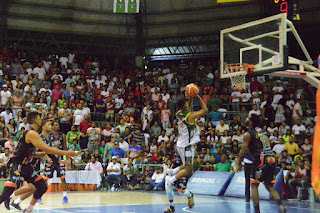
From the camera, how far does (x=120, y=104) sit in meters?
23.0

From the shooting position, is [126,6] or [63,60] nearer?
[126,6]

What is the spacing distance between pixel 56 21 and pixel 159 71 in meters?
7.47

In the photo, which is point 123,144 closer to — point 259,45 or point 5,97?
point 5,97

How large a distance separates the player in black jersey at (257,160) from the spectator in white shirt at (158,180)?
8.35 metres

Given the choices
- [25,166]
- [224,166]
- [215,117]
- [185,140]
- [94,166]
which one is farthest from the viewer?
[215,117]

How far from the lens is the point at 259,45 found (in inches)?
534

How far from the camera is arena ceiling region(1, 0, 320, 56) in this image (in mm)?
28031

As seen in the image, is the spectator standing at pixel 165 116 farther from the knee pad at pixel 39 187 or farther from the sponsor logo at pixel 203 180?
the knee pad at pixel 39 187

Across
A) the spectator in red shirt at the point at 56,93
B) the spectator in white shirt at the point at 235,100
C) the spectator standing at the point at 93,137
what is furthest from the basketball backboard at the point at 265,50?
the spectator in red shirt at the point at 56,93

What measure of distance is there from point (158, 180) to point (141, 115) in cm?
503

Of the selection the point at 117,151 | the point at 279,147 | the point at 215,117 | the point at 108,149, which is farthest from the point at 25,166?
the point at 215,117

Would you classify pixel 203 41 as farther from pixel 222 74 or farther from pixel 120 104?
pixel 222 74

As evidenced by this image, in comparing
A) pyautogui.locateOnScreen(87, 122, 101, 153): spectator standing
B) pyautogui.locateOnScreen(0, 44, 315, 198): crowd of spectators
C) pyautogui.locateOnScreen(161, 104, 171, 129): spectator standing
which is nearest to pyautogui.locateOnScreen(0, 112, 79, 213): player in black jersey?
pyautogui.locateOnScreen(0, 44, 315, 198): crowd of spectators

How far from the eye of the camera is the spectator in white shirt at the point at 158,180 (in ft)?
57.9
